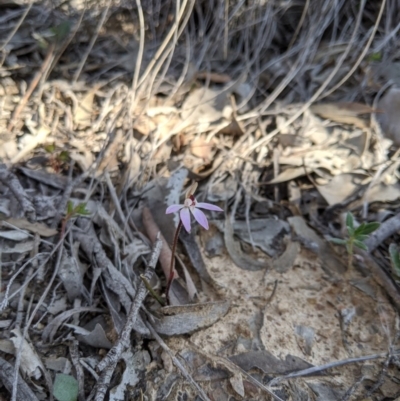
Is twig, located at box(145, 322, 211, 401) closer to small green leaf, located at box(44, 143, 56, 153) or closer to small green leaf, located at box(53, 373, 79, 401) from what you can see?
small green leaf, located at box(53, 373, 79, 401)

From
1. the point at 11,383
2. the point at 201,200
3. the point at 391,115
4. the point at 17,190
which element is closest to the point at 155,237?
the point at 201,200

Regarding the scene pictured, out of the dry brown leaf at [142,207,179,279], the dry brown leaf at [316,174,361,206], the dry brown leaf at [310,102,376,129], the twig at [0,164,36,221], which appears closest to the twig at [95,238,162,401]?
the dry brown leaf at [142,207,179,279]

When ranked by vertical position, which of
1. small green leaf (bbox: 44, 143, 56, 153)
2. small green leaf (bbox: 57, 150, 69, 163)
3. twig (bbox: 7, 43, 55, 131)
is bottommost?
small green leaf (bbox: 57, 150, 69, 163)

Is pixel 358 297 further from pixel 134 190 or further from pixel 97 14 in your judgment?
pixel 97 14

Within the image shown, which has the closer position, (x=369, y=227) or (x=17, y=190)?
(x=369, y=227)

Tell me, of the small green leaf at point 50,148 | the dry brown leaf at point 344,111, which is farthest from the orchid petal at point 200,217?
the dry brown leaf at point 344,111

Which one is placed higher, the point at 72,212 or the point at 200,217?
the point at 200,217

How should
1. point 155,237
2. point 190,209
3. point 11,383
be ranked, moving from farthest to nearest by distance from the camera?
point 155,237
point 190,209
point 11,383

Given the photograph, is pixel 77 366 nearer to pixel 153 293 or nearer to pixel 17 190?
pixel 153 293

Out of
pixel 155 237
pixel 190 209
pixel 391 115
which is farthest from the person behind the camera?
pixel 391 115
